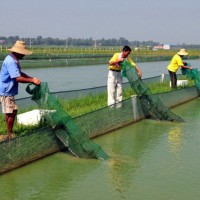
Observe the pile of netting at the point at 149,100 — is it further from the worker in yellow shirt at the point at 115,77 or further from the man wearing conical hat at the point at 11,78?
the man wearing conical hat at the point at 11,78

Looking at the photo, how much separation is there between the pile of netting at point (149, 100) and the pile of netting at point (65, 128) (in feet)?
9.63

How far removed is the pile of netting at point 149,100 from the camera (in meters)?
9.22

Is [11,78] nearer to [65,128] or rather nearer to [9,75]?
[9,75]

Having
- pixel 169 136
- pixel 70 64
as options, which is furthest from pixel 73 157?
pixel 70 64

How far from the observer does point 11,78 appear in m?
6.02

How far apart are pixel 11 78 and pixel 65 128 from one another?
1087mm

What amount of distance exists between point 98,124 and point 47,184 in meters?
2.69

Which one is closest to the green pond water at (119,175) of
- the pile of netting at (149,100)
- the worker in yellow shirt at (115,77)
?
the worker in yellow shirt at (115,77)

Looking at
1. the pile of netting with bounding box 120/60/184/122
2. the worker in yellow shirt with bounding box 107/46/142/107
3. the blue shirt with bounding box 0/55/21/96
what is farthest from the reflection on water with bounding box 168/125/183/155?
the blue shirt with bounding box 0/55/21/96

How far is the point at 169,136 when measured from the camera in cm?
817

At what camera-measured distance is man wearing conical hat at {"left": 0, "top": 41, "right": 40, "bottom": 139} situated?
19.5ft

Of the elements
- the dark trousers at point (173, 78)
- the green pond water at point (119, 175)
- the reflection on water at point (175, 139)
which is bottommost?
the reflection on water at point (175, 139)

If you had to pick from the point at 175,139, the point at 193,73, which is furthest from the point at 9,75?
the point at 193,73

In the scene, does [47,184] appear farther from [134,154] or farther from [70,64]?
[70,64]
